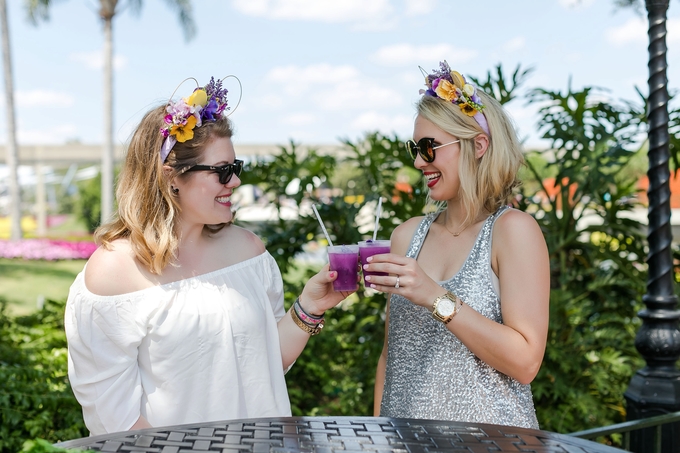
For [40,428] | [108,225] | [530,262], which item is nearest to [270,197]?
[40,428]

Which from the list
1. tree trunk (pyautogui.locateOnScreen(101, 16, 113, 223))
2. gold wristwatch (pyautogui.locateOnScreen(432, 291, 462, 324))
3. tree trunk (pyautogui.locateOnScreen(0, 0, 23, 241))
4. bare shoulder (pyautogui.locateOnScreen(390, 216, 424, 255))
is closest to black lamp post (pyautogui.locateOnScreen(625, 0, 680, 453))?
bare shoulder (pyautogui.locateOnScreen(390, 216, 424, 255))

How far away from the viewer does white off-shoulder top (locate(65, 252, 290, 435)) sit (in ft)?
7.25

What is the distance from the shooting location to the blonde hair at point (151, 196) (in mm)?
2338

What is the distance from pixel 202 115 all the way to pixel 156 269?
59 centimetres

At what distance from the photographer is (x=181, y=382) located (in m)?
2.28

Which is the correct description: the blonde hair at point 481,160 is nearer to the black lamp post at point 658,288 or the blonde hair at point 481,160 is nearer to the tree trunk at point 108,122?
the black lamp post at point 658,288

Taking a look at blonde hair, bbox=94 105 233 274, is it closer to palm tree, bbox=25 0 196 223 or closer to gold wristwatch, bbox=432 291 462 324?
gold wristwatch, bbox=432 291 462 324

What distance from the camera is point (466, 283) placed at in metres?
2.31

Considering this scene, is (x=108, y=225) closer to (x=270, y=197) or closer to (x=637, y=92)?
(x=270, y=197)

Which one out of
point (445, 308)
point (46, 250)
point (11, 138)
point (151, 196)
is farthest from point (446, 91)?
point (11, 138)

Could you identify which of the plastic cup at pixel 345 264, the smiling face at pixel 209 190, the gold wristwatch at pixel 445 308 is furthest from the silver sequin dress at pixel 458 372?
the smiling face at pixel 209 190

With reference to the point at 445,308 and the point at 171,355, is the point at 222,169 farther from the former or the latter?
the point at 445,308

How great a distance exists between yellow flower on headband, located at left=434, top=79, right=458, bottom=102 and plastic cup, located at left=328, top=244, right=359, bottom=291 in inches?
25.4

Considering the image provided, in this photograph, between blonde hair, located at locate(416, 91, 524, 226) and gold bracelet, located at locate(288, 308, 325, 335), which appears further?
gold bracelet, located at locate(288, 308, 325, 335)
